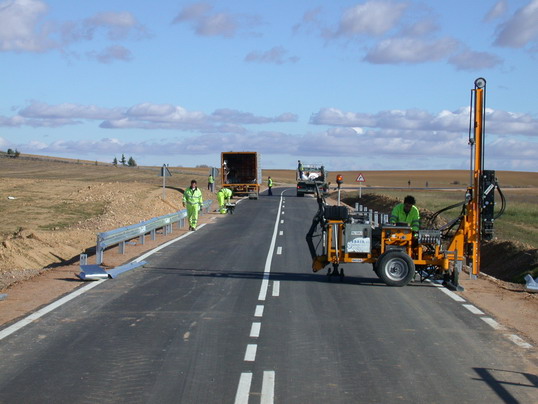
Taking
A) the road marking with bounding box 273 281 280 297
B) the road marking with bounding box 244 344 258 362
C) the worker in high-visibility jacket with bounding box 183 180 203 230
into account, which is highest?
the worker in high-visibility jacket with bounding box 183 180 203 230

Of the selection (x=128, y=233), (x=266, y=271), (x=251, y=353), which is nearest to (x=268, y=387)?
(x=251, y=353)

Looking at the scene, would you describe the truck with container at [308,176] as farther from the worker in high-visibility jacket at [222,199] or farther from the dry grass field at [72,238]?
the worker in high-visibility jacket at [222,199]

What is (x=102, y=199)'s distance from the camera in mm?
43906

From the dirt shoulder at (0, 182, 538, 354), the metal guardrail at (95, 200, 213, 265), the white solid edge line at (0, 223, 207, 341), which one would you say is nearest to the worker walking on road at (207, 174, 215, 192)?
the dirt shoulder at (0, 182, 538, 354)

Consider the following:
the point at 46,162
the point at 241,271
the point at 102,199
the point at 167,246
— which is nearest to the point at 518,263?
the point at 241,271

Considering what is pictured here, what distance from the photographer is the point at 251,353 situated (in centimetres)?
925

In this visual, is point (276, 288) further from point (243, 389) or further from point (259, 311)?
point (243, 389)

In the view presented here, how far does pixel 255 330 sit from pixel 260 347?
1.07 metres

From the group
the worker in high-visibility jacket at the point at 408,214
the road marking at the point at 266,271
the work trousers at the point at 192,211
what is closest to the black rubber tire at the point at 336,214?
the worker in high-visibility jacket at the point at 408,214

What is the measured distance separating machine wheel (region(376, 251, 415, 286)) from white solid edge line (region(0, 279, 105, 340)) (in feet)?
19.6

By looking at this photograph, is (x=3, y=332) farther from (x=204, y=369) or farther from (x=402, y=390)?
(x=402, y=390)

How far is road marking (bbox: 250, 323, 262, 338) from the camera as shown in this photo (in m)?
10.3

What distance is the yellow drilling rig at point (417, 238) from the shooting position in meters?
15.1

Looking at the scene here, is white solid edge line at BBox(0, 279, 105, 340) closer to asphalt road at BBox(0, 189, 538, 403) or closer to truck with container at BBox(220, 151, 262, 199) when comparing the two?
asphalt road at BBox(0, 189, 538, 403)
